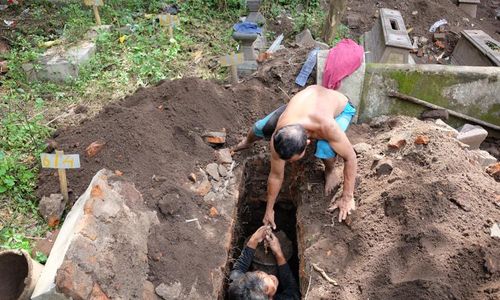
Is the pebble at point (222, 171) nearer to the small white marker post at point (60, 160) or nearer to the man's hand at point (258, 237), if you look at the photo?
the man's hand at point (258, 237)

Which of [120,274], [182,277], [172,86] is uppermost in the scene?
[172,86]

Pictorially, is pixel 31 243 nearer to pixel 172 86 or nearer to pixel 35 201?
pixel 35 201

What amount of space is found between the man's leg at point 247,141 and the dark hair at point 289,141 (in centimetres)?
96

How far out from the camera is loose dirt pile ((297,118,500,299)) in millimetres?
2861

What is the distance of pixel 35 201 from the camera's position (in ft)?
12.0

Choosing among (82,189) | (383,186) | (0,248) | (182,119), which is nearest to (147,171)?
(82,189)

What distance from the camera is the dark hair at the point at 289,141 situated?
121 inches

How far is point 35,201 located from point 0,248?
1.80 ft

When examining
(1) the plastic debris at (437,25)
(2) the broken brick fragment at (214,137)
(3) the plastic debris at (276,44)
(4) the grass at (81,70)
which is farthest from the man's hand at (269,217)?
(1) the plastic debris at (437,25)

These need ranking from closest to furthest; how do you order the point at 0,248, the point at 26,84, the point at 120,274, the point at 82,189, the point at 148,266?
the point at 120,274
the point at 148,266
the point at 0,248
the point at 82,189
the point at 26,84

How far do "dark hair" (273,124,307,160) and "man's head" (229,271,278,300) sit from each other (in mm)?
999

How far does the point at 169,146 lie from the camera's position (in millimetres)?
3971

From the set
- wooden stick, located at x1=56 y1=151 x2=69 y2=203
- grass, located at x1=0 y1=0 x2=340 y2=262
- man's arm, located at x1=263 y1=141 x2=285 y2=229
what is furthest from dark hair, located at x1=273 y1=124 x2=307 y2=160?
grass, located at x1=0 y1=0 x2=340 y2=262

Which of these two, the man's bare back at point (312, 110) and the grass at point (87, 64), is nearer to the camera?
the man's bare back at point (312, 110)
